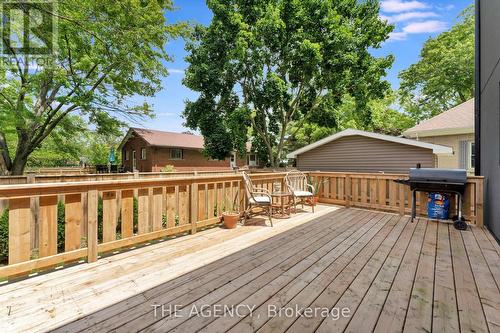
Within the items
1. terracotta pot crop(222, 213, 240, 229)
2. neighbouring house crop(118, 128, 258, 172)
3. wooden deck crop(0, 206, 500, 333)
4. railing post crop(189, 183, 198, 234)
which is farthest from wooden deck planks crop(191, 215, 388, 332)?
neighbouring house crop(118, 128, 258, 172)

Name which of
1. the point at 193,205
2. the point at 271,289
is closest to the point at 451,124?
the point at 193,205

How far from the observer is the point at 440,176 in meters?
4.43

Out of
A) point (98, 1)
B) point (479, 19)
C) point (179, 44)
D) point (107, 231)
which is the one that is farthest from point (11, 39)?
point (479, 19)

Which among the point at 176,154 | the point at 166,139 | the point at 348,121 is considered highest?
the point at 348,121

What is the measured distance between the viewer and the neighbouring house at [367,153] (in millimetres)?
7711

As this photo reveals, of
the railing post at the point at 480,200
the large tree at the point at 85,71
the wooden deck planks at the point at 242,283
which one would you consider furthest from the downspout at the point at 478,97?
the large tree at the point at 85,71

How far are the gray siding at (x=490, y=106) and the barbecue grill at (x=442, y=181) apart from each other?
0.40 m

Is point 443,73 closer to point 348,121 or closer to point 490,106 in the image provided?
point 348,121

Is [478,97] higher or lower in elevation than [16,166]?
higher

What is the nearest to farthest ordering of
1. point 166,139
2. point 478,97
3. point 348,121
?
point 478,97
point 348,121
point 166,139

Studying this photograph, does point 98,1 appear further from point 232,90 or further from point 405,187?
point 405,187

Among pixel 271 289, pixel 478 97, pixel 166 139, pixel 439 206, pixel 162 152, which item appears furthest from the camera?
pixel 166 139

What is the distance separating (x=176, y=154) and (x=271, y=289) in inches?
803

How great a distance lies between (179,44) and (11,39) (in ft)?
20.1
